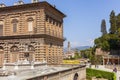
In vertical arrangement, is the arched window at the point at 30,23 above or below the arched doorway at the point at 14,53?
above

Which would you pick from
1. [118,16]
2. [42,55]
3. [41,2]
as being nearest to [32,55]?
[42,55]

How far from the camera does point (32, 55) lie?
34281 mm

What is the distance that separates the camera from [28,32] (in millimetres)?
34906

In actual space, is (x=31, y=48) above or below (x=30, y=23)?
below

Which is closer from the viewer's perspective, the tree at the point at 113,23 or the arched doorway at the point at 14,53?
the arched doorway at the point at 14,53

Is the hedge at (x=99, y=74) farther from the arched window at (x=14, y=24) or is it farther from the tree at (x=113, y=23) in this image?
the tree at (x=113, y=23)

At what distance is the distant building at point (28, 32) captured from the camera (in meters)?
33.8

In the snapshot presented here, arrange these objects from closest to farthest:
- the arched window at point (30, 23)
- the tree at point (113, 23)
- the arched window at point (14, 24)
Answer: the arched window at point (30, 23), the arched window at point (14, 24), the tree at point (113, 23)

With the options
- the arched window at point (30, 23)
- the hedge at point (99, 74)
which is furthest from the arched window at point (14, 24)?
the hedge at point (99, 74)

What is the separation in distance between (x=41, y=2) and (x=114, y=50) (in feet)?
117

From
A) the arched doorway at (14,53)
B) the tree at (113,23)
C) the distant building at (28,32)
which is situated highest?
the tree at (113,23)

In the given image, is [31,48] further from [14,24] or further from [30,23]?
[14,24]

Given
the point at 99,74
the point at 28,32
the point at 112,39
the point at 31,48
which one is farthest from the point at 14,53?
the point at 112,39

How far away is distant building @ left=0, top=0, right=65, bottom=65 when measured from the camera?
3381cm
